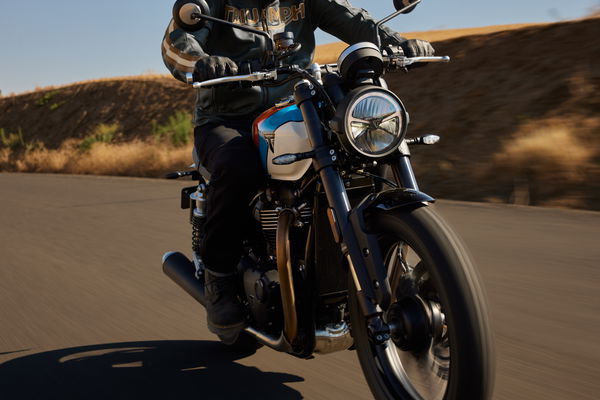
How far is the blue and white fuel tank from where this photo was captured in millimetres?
2719

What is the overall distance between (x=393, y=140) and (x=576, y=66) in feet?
42.2

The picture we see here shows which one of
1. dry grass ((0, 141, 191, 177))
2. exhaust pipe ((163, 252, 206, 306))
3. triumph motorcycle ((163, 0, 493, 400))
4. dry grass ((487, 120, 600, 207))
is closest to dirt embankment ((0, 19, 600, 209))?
dry grass ((487, 120, 600, 207))

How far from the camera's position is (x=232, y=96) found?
3535 millimetres

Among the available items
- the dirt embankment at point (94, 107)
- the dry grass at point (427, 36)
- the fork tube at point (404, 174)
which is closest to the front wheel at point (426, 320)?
the fork tube at point (404, 174)

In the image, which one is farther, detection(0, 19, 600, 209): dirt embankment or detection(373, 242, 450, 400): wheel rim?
detection(0, 19, 600, 209): dirt embankment

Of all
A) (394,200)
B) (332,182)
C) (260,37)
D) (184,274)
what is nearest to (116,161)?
(184,274)

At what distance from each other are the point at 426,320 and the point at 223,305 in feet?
3.89

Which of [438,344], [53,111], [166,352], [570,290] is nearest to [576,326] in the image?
[570,290]

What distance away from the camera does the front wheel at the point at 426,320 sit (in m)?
2.13

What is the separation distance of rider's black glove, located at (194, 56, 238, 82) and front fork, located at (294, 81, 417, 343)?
0.29 metres

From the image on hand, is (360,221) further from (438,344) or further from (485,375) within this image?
(485,375)

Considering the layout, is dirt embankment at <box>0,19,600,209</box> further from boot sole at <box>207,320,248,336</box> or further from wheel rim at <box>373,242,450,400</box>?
wheel rim at <box>373,242,450,400</box>

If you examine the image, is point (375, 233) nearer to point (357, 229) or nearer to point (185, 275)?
point (357, 229)

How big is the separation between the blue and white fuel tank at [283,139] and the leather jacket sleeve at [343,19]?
91cm
